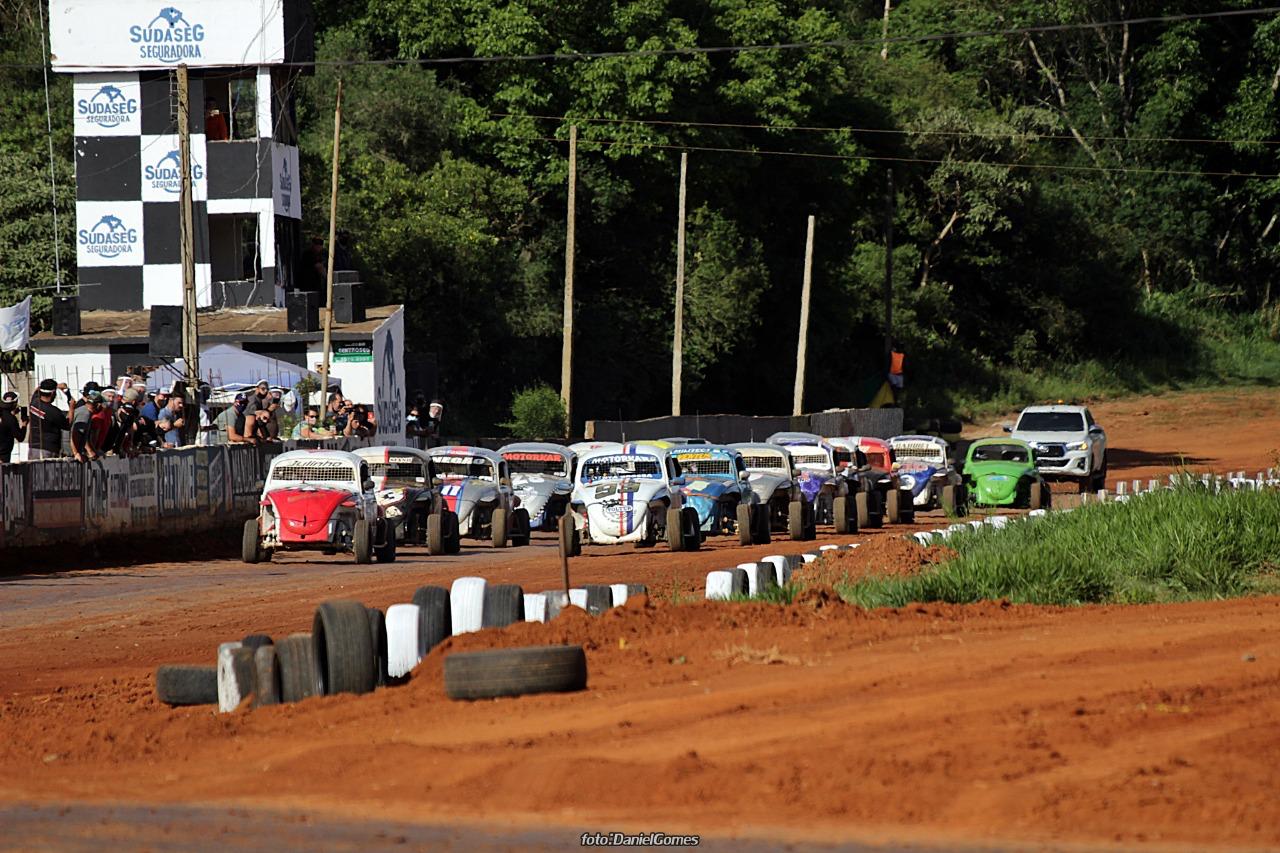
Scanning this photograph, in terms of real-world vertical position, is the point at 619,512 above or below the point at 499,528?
above

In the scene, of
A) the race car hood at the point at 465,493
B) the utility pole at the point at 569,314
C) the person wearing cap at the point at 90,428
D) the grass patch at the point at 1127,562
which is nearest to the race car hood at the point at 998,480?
the race car hood at the point at 465,493

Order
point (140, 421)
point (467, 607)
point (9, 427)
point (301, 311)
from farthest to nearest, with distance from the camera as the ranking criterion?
point (301, 311) → point (140, 421) → point (9, 427) → point (467, 607)

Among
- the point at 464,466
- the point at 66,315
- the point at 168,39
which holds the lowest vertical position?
the point at 464,466

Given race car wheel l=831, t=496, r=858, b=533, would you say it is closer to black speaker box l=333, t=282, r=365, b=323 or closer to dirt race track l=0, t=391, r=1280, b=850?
black speaker box l=333, t=282, r=365, b=323

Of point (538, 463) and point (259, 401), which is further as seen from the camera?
point (538, 463)

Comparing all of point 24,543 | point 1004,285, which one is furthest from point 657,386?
point 24,543

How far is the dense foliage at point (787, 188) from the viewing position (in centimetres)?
5119

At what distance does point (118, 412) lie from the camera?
2478 cm

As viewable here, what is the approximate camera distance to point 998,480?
3350 centimetres

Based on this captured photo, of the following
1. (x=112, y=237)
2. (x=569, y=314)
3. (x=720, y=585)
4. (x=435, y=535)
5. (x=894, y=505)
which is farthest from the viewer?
(x=569, y=314)

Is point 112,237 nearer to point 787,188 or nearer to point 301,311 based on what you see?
point 301,311

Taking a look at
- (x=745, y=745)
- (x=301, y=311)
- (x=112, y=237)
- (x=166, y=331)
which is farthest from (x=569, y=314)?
(x=745, y=745)

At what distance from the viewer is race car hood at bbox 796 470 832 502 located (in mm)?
30188

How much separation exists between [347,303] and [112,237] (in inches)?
222
